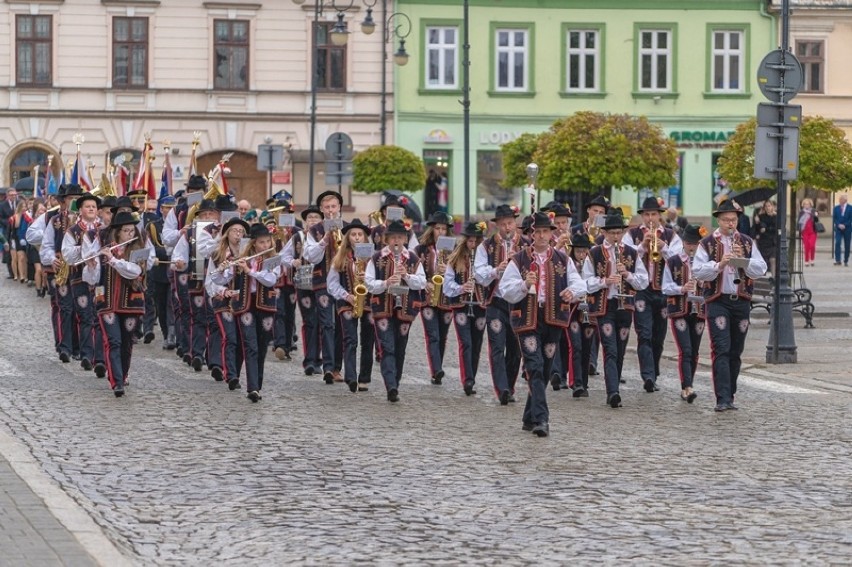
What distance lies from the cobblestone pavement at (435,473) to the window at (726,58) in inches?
1459

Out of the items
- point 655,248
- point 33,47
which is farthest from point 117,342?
point 33,47

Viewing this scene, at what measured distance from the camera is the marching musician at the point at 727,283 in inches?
639

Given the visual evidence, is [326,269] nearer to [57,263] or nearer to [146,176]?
[57,263]

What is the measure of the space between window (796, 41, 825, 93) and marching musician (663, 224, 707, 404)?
38338mm

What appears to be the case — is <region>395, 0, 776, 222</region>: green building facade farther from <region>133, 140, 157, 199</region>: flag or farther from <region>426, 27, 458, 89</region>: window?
<region>133, 140, 157, 199</region>: flag

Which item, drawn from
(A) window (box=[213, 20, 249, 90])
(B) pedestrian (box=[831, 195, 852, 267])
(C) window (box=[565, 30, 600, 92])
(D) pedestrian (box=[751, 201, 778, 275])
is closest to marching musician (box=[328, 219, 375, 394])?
(D) pedestrian (box=[751, 201, 778, 275])

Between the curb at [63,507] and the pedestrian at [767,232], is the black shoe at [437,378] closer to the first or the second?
the curb at [63,507]

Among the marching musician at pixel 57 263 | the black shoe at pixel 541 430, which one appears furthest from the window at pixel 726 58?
the black shoe at pixel 541 430

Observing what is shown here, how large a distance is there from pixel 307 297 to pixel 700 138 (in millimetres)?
35997

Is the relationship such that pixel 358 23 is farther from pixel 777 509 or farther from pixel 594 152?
pixel 777 509

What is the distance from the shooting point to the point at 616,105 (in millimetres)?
53438

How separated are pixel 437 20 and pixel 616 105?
5727 mm

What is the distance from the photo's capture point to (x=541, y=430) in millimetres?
13883

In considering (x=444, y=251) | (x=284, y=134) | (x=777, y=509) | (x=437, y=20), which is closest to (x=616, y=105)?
(x=437, y=20)
